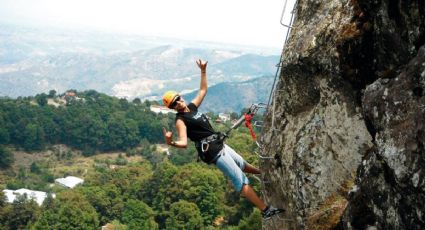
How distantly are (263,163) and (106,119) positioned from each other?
595 ft

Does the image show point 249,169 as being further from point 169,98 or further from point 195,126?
point 169,98

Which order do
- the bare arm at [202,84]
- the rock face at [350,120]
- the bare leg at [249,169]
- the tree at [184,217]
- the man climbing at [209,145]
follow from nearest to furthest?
1. the rock face at [350,120]
2. the man climbing at [209,145]
3. the bare arm at [202,84]
4. the bare leg at [249,169]
5. the tree at [184,217]

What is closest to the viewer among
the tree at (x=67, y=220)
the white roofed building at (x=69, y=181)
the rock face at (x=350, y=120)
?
the rock face at (x=350, y=120)

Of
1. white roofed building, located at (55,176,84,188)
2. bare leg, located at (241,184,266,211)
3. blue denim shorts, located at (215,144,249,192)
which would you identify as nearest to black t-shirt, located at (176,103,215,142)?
blue denim shorts, located at (215,144,249,192)

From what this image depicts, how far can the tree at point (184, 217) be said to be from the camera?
58250 millimetres

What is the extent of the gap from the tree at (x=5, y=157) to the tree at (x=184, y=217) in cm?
10294

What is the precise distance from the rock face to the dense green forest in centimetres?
2783

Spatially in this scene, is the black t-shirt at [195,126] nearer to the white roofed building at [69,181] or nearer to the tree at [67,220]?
Result: the tree at [67,220]

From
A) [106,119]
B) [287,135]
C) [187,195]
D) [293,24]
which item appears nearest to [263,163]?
[287,135]

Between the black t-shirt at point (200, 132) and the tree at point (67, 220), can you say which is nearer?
the black t-shirt at point (200, 132)

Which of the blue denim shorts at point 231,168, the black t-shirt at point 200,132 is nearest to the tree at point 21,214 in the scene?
the black t-shirt at point 200,132

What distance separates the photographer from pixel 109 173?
97750mm

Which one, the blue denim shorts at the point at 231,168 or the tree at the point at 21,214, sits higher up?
the blue denim shorts at the point at 231,168

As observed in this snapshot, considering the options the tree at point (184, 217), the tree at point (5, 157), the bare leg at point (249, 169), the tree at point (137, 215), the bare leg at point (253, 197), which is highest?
the bare leg at point (249, 169)
